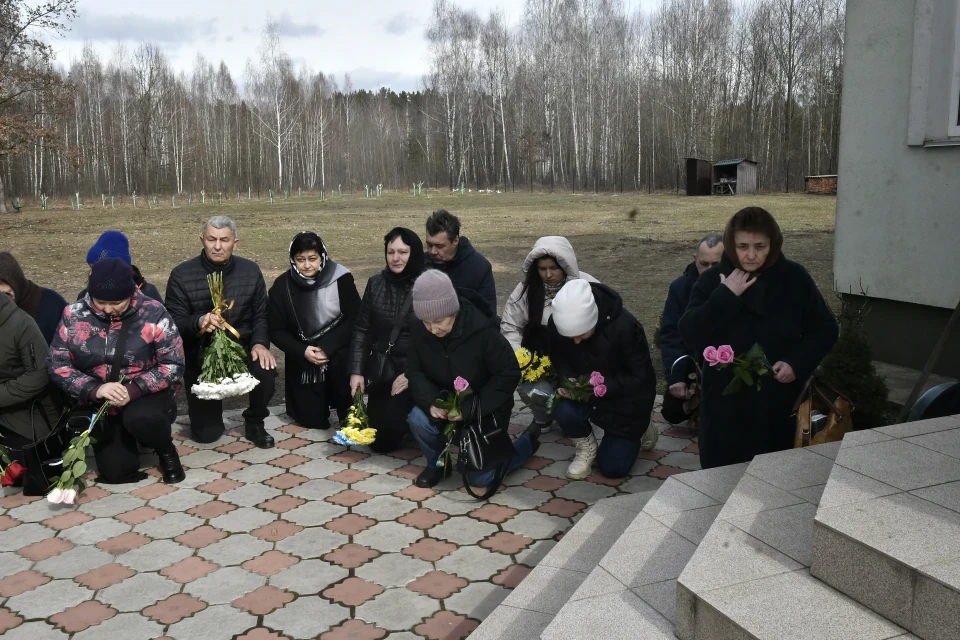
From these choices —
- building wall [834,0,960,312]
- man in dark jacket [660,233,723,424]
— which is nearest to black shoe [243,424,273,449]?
man in dark jacket [660,233,723,424]

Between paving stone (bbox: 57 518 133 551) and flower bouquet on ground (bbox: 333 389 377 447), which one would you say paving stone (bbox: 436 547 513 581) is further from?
paving stone (bbox: 57 518 133 551)

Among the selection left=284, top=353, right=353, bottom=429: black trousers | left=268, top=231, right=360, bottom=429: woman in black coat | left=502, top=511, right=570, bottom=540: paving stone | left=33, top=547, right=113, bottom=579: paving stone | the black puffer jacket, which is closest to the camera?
left=33, top=547, right=113, bottom=579: paving stone

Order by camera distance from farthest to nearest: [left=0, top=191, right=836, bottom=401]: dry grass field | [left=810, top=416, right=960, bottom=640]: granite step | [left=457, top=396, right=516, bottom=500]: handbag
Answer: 1. [left=0, top=191, right=836, bottom=401]: dry grass field
2. [left=457, top=396, right=516, bottom=500]: handbag
3. [left=810, top=416, right=960, bottom=640]: granite step

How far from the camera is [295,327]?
635 centimetres

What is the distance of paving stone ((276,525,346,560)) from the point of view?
437 centimetres

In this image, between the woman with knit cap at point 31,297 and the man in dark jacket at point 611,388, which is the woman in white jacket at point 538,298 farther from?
the woman with knit cap at point 31,297

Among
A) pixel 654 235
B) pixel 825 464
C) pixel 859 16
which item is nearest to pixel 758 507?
pixel 825 464

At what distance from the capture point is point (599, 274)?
15273 mm

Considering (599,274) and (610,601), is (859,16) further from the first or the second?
(599,274)

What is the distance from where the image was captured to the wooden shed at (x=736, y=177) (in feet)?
132

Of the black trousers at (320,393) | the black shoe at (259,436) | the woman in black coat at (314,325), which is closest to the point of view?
the black shoe at (259,436)

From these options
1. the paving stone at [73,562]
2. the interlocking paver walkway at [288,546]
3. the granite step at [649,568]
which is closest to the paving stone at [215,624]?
the interlocking paver walkway at [288,546]

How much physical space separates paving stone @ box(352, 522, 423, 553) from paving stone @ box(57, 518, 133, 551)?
1338 millimetres

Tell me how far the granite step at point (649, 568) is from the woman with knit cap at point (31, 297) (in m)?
3.89
